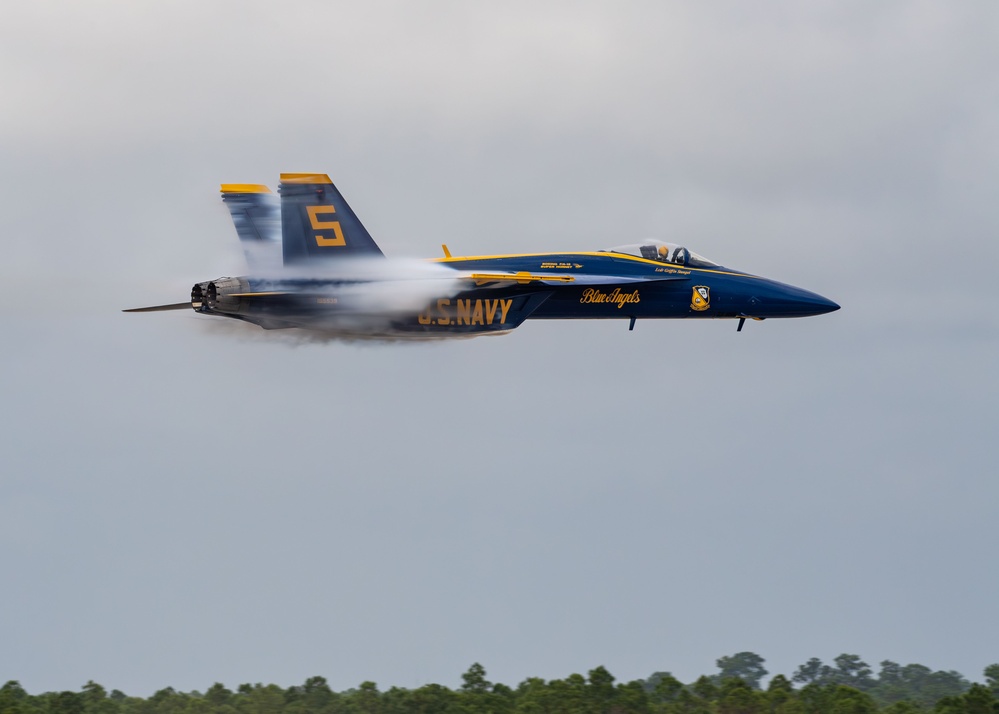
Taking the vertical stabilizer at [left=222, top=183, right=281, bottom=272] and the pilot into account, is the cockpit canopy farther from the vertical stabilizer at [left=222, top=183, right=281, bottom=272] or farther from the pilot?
the vertical stabilizer at [left=222, top=183, right=281, bottom=272]

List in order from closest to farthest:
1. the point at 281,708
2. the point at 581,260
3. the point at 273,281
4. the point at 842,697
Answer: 1. the point at 273,281
2. the point at 581,260
3. the point at 842,697
4. the point at 281,708

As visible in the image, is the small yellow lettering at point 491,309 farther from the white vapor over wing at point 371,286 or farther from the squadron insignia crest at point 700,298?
the squadron insignia crest at point 700,298

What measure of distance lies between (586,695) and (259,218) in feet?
121

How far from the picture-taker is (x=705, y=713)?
62750 mm

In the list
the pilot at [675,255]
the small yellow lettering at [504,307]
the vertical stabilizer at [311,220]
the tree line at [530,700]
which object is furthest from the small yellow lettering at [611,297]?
the tree line at [530,700]

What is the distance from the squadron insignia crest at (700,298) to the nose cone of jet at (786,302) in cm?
129

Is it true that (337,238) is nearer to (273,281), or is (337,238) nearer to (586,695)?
(273,281)

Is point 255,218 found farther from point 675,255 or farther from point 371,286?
point 675,255

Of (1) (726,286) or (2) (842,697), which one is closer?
(1) (726,286)

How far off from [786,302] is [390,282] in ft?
36.5

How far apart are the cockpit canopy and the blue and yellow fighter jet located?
0.03m

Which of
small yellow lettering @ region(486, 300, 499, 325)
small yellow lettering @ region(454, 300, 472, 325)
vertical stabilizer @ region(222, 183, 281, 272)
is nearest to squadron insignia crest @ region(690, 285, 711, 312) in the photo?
small yellow lettering @ region(486, 300, 499, 325)

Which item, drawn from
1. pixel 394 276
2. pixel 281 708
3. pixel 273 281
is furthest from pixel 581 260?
pixel 281 708

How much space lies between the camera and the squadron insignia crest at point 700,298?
120ft
